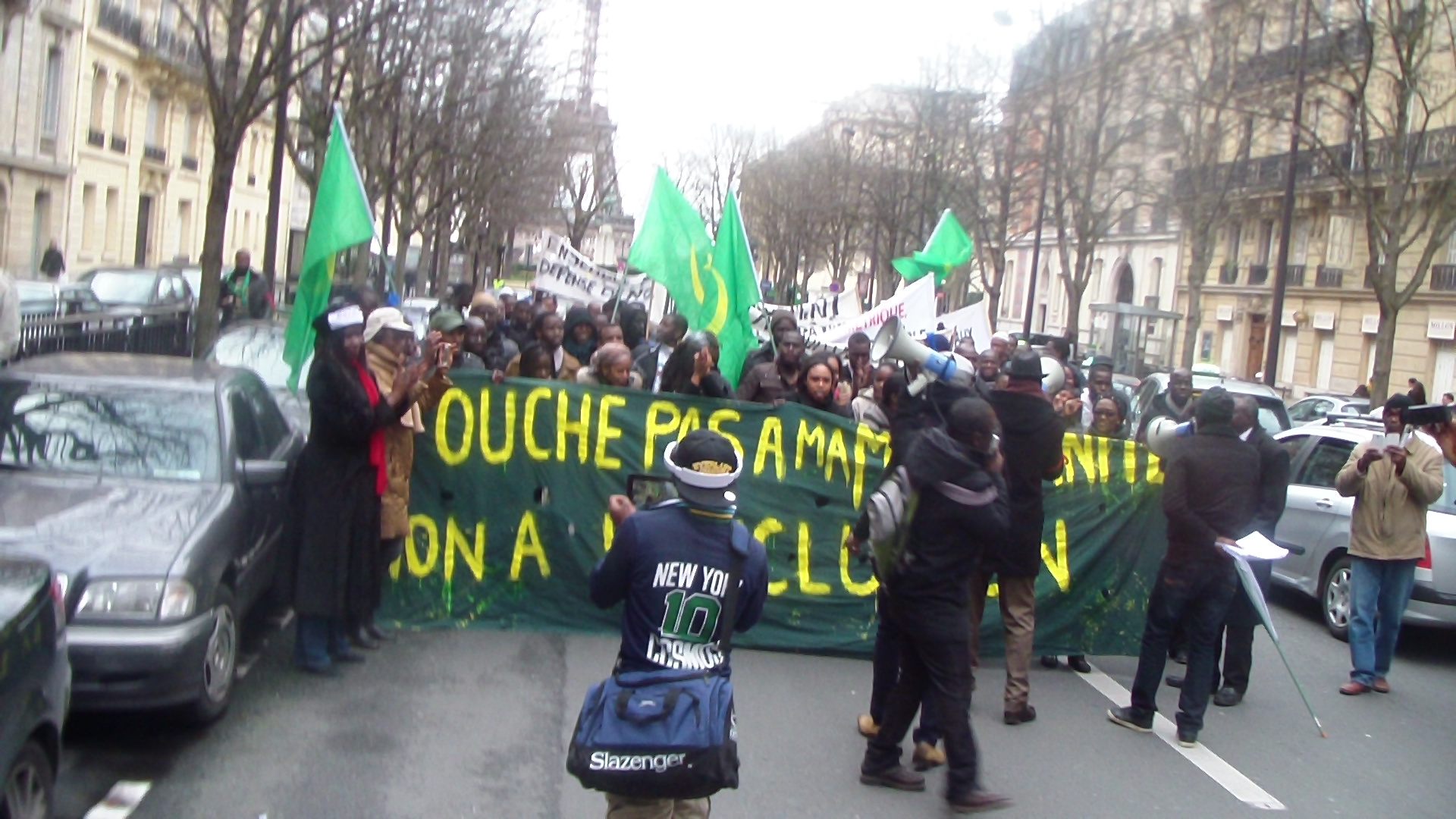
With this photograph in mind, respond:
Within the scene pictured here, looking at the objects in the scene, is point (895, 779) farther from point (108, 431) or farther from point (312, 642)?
point (108, 431)

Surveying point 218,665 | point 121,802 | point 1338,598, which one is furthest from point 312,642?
point 1338,598

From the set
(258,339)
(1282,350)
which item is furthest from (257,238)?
→ (258,339)

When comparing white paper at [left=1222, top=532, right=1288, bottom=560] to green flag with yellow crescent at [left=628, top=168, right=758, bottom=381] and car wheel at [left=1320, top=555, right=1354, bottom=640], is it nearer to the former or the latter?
car wheel at [left=1320, top=555, right=1354, bottom=640]

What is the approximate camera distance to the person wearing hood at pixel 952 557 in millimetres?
5680

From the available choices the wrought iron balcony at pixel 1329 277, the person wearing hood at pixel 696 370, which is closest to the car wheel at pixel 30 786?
the person wearing hood at pixel 696 370

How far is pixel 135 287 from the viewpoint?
2167cm

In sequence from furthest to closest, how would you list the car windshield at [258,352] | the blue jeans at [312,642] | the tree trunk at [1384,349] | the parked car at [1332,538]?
the tree trunk at [1384,349], the car windshield at [258,352], the parked car at [1332,538], the blue jeans at [312,642]

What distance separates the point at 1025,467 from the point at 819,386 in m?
1.98

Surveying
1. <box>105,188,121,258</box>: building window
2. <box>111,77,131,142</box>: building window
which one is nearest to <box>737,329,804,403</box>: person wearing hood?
<box>111,77,131,142</box>: building window

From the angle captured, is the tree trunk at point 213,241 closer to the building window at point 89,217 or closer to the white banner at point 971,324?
the white banner at point 971,324

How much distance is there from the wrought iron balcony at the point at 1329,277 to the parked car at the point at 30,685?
4146cm

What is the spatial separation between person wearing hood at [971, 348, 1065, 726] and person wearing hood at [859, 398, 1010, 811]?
1280 millimetres

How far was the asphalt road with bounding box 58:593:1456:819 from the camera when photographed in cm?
561

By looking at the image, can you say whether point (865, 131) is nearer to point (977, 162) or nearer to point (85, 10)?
point (977, 162)
